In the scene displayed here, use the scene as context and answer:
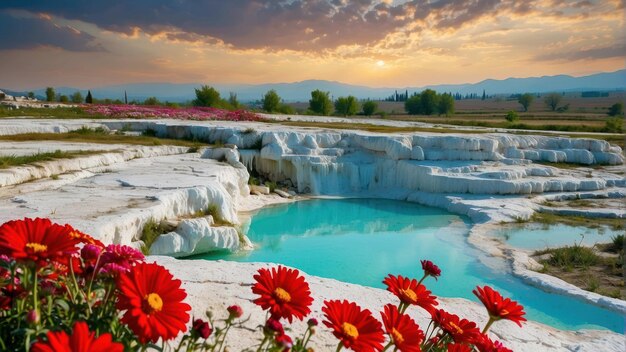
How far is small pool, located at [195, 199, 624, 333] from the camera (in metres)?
7.12

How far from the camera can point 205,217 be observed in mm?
9219

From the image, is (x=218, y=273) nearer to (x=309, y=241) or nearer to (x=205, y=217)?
(x=205, y=217)

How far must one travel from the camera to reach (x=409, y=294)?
1717 millimetres

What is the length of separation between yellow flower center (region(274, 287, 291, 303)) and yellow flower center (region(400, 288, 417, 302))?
0.49 meters

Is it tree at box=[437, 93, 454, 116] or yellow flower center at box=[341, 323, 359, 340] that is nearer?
yellow flower center at box=[341, 323, 359, 340]

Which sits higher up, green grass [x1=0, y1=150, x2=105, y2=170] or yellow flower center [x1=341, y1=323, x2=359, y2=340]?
yellow flower center [x1=341, y1=323, x2=359, y2=340]

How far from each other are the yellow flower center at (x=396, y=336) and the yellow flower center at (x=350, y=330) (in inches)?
5.4

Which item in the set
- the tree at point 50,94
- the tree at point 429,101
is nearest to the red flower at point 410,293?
the tree at point 50,94

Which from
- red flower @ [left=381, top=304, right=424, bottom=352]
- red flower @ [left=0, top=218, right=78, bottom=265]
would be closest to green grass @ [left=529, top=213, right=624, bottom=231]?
red flower @ [left=381, top=304, right=424, bottom=352]

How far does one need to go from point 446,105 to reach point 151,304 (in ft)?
220

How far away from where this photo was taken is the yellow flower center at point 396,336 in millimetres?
1459

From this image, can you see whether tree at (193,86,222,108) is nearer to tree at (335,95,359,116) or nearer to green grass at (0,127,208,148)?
tree at (335,95,359,116)

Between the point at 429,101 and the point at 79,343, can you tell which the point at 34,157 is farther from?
Result: the point at 429,101

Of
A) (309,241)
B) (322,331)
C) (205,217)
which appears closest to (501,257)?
(309,241)
